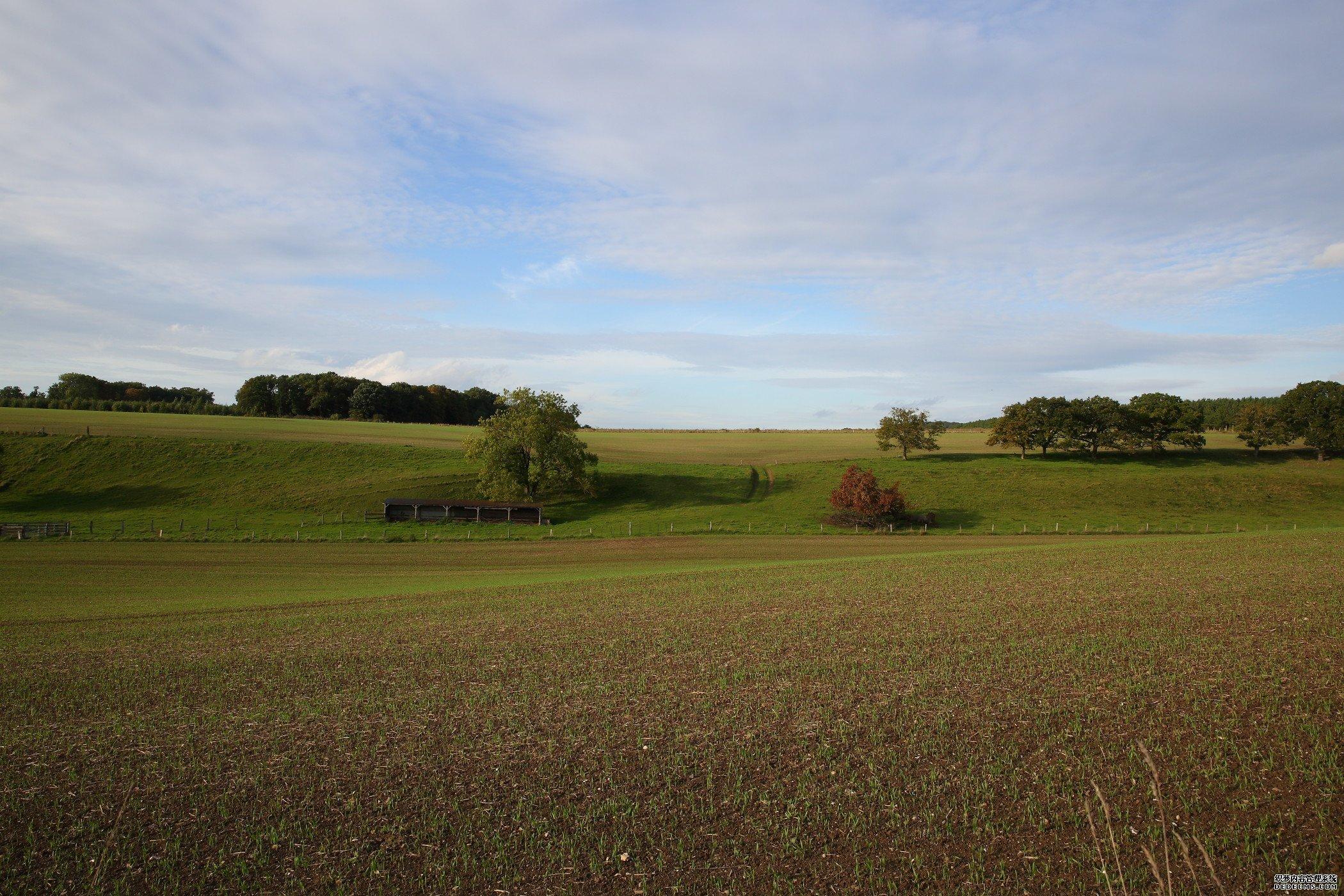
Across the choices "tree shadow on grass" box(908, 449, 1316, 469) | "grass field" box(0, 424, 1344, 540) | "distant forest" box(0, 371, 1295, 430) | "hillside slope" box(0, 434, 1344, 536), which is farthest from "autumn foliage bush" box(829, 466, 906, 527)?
"distant forest" box(0, 371, 1295, 430)

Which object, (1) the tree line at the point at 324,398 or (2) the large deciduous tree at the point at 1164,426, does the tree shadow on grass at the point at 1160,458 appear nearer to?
(2) the large deciduous tree at the point at 1164,426

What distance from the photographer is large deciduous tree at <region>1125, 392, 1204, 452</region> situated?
88.2 meters

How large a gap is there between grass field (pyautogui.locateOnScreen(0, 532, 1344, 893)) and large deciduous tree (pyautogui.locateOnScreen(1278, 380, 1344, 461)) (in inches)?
3332

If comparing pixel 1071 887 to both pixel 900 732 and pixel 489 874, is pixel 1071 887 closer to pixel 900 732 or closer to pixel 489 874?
pixel 900 732

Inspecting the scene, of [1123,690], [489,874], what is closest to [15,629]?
[489,874]

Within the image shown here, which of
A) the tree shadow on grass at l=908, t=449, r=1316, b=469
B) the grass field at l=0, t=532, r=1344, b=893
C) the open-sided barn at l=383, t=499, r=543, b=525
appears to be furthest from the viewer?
the tree shadow on grass at l=908, t=449, r=1316, b=469

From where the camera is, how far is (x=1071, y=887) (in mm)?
6633

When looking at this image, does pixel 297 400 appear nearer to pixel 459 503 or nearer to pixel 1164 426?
pixel 459 503

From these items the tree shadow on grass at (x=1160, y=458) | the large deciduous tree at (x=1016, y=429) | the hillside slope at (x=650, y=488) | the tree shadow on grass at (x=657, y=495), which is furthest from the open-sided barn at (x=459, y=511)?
the large deciduous tree at (x=1016, y=429)

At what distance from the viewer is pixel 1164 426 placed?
8856cm

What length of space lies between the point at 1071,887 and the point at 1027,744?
2.98 meters

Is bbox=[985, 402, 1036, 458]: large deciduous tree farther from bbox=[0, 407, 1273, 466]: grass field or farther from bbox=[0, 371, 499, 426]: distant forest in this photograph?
bbox=[0, 371, 499, 426]: distant forest

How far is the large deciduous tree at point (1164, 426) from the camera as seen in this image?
3474 inches

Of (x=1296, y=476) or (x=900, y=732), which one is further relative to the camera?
(x=1296, y=476)
